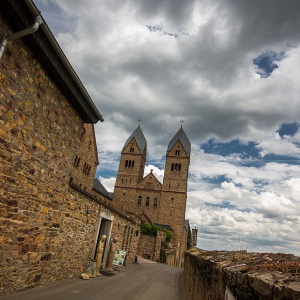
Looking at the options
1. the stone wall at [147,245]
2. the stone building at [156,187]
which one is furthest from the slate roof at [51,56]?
the stone building at [156,187]

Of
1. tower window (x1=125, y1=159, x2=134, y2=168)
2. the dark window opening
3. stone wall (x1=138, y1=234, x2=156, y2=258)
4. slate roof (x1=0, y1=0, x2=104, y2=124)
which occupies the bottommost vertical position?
stone wall (x1=138, y1=234, x2=156, y2=258)

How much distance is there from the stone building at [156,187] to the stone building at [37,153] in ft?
127

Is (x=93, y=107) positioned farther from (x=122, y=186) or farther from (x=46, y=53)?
(x=122, y=186)

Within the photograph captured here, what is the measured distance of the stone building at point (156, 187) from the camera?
1831 inches

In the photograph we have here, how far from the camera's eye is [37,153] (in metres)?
5.75

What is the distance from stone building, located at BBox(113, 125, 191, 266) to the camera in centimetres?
4650

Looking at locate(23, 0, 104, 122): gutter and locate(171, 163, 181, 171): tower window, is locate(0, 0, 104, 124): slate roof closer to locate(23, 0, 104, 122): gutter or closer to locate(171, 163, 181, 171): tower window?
locate(23, 0, 104, 122): gutter

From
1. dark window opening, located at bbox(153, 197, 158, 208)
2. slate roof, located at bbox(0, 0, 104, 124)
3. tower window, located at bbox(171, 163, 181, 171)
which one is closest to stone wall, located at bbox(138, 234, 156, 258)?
dark window opening, located at bbox(153, 197, 158, 208)

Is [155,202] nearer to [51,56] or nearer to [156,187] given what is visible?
[156,187]

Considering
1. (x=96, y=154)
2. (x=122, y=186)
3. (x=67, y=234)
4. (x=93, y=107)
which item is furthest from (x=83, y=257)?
(x=122, y=186)

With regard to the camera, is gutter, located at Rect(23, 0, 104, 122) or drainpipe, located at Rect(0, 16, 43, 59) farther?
gutter, located at Rect(23, 0, 104, 122)

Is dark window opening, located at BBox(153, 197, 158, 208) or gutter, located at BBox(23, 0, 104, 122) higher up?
dark window opening, located at BBox(153, 197, 158, 208)

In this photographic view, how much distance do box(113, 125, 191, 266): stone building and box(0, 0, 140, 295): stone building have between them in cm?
3883

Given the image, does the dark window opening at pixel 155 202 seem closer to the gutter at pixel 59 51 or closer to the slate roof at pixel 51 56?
the slate roof at pixel 51 56
